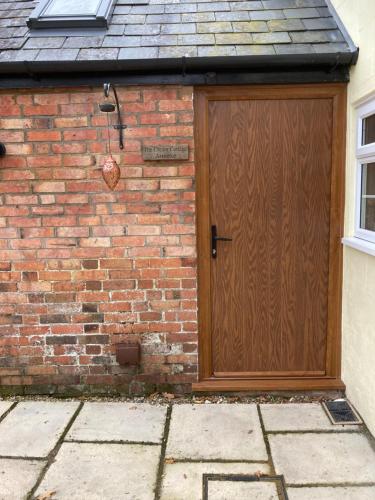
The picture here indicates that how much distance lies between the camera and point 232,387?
3316 millimetres

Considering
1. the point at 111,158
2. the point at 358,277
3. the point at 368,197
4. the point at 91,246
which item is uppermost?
Answer: the point at 111,158

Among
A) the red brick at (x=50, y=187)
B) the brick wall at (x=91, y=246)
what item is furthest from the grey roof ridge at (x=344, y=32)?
the red brick at (x=50, y=187)

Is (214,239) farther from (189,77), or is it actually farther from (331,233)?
(189,77)

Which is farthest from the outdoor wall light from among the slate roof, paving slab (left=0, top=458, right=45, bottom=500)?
paving slab (left=0, top=458, right=45, bottom=500)

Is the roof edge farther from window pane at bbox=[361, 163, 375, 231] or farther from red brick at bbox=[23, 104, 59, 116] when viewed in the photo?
window pane at bbox=[361, 163, 375, 231]

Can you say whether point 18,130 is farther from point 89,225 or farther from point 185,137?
point 185,137

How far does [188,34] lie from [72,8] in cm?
113

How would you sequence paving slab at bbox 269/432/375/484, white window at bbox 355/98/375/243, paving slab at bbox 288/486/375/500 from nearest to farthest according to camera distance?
1. paving slab at bbox 288/486/375/500
2. paving slab at bbox 269/432/375/484
3. white window at bbox 355/98/375/243

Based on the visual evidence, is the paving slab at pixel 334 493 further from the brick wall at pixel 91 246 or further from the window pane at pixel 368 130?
the window pane at pixel 368 130

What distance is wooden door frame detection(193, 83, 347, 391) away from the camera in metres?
3.09

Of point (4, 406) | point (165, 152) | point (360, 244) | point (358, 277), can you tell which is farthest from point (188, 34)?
point (4, 406)

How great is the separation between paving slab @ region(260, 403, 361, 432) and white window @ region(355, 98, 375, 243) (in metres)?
1.36

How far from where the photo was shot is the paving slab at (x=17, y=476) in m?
2.27

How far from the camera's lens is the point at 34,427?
2910 millimetres
